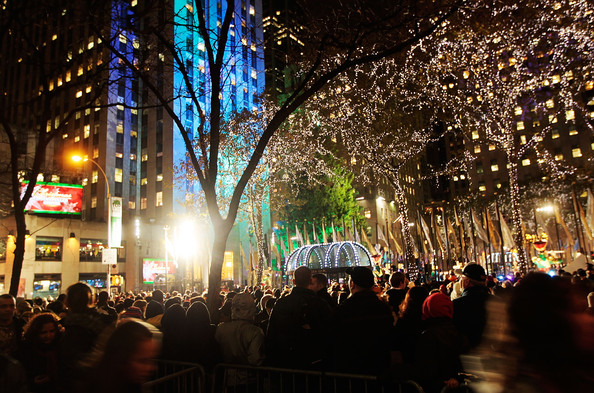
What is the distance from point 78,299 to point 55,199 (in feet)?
114

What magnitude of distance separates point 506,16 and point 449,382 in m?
19.8

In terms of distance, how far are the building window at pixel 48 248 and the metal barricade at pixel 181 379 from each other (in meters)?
35.5

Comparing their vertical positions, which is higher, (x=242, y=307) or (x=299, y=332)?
(x=242, y=307)

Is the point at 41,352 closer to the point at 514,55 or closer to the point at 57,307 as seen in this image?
the point at 57,307

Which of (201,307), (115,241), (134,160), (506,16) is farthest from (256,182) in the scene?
(134,160)

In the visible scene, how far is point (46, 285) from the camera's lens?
116ft

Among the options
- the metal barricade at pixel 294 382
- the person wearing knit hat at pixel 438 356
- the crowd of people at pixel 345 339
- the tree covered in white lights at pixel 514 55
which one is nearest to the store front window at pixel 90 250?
the tree covered in white lights at pixel 514 55

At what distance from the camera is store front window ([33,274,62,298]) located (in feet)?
114

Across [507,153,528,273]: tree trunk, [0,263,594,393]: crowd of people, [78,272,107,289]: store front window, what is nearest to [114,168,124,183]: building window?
[78,272,107,289]: store front window

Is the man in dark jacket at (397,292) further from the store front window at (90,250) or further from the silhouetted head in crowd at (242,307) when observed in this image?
the store front window at (90,250)

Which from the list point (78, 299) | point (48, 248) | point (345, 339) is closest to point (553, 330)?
point (345, 339)

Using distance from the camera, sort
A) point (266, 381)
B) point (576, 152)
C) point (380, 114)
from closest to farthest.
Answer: point (266, 381)
point (380, 114)
point (576, 152)

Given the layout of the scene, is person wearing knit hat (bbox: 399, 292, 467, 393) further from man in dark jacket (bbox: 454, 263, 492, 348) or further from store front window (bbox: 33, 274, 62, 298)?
store front window (bbox: 33, 274, 62, 298)

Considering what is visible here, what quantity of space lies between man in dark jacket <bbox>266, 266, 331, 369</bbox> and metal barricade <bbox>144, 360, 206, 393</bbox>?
0.91 meters
